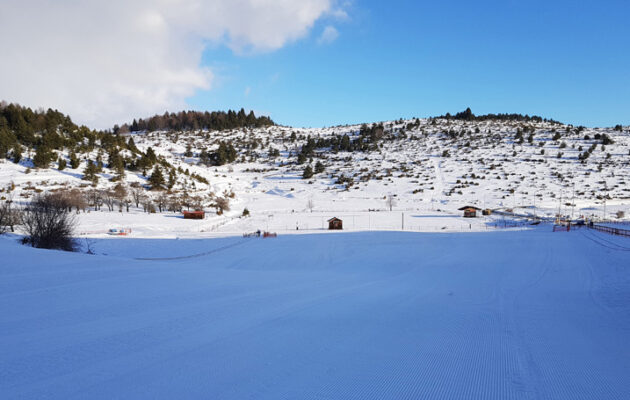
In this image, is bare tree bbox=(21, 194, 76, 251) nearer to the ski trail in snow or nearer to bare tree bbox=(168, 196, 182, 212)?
the ski trail in snow

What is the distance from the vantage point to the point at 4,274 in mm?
8680

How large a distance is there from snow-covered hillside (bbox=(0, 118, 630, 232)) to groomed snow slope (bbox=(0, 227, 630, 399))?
34176 mm

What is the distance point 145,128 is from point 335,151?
101492 mm

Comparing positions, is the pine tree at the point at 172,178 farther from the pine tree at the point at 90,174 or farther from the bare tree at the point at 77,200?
the bare tree at the point at 77,200

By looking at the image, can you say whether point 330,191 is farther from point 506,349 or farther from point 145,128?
point 145,128

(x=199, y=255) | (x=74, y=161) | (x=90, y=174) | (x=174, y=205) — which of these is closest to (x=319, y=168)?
(x=174, y=205)

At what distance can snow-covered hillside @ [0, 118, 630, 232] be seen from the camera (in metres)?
54.1

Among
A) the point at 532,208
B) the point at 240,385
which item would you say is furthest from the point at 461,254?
the point at 532,208

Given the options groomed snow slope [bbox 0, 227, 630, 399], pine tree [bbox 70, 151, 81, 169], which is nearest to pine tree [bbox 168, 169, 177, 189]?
pine tree [bbox 70, 151, 81, 169]

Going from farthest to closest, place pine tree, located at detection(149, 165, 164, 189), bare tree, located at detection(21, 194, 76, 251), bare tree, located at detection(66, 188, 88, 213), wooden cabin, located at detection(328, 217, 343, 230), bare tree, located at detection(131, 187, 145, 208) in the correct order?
pine tree, located at detection(149, 165, 164, 189) < bare tree, located at detection(131, 187, 145, 208) < bare tree, located at detection(66, 188, 88, 213) < wooden cabin, located at detection(328, 217, 343, 230) < bare tree, located at detection(21, 194, 76, 251)

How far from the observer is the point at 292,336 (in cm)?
601

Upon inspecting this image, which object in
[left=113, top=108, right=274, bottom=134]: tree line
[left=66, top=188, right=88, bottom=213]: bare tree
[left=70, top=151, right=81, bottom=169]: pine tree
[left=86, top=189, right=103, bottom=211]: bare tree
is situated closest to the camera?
[left=66, top=188, right=88, bottom=213]: bare tree

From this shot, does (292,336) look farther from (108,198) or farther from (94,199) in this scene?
(108,198)

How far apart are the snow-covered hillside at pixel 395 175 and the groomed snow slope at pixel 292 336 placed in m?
34.2
